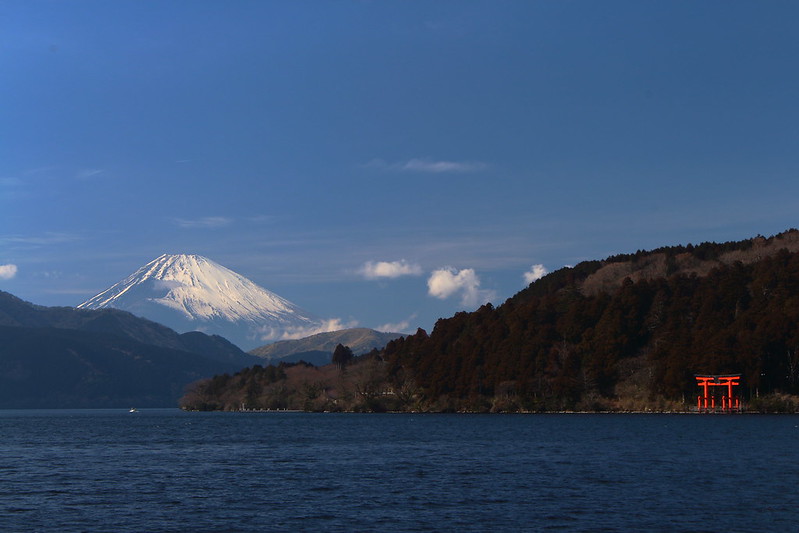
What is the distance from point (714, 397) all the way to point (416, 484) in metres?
115

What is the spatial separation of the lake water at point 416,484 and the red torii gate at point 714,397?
2081 inches

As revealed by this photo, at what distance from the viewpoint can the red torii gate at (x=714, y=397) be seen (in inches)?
6058

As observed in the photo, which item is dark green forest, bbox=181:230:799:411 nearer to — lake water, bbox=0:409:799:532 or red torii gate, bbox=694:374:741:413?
red torii gate, bbox=694:374:741:413

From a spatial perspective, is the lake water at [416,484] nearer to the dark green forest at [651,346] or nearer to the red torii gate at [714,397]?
the red torii gate at [714,397]

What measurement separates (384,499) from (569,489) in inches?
448

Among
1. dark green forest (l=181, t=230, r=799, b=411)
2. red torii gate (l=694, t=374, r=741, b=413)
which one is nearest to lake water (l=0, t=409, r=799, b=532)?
red torii gate (l=694, t=374, r=741, b=413)

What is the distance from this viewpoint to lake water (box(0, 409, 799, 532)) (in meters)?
44.4

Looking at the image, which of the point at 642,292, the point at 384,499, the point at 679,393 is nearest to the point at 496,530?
the point at 384,499

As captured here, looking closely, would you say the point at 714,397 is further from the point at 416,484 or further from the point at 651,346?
the point at 416,484

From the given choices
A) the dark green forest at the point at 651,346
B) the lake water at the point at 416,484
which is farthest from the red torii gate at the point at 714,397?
the lake water at the point at 416,484

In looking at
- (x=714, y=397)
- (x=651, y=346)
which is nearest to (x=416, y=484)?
(x=714, y=397)

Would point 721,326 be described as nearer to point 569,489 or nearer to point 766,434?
point 766,434

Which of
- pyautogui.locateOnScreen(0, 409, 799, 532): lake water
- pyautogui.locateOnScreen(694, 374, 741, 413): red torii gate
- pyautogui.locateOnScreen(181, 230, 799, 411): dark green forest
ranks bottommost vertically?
pyautogui.locateOnScreen(0, 409, 799, 532): lake water

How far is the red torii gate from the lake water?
52.9 m
